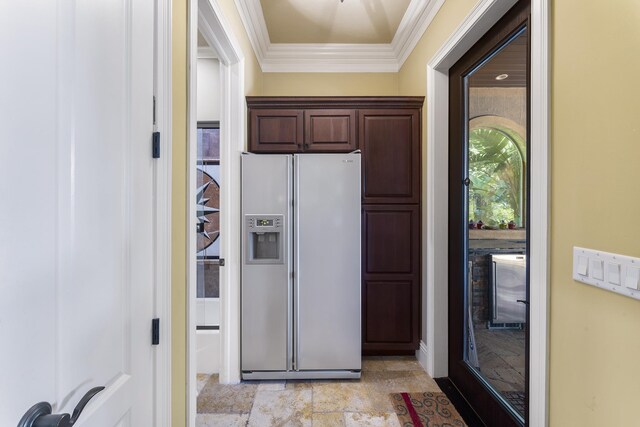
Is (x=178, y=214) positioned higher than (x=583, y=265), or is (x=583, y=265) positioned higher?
(x=178, y=214)

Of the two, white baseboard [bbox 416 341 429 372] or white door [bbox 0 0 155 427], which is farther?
white baseboard [bbox 416 341 429 372]

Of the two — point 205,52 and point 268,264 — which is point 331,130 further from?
point 205,52

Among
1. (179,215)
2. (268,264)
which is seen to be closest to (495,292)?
(268,264)

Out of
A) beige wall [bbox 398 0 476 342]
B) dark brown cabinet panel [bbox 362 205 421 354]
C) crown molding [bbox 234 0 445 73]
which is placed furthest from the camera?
crown molding [bbox 234 0 445 73]

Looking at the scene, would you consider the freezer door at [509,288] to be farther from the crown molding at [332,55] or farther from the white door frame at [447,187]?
the crown molding at [332,55]

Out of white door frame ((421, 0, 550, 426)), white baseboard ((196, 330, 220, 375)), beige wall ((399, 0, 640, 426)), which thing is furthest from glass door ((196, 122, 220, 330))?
beige wall ((399, 0, 640, 426))

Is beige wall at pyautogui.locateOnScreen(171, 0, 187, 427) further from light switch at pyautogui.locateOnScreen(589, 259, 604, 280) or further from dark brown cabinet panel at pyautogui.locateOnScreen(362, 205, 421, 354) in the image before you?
dark brown cabinet panel at pyautogui.locateOnScreen(362, 205, 421, 354)

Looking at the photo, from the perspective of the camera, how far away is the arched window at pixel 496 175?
5.32 feet

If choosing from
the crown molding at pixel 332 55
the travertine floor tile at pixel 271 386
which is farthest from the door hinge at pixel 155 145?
the crown molding at pixel 332 55

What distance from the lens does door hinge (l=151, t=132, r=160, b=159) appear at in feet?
3.34

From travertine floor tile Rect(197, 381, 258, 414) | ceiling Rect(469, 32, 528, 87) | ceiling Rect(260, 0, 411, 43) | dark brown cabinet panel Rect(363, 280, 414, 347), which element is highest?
ceiling Rect(260, 0, 411, 43)

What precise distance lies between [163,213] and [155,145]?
24 centimetres

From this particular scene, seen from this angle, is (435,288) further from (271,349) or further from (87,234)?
(87,234)

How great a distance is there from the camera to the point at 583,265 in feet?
3.50
